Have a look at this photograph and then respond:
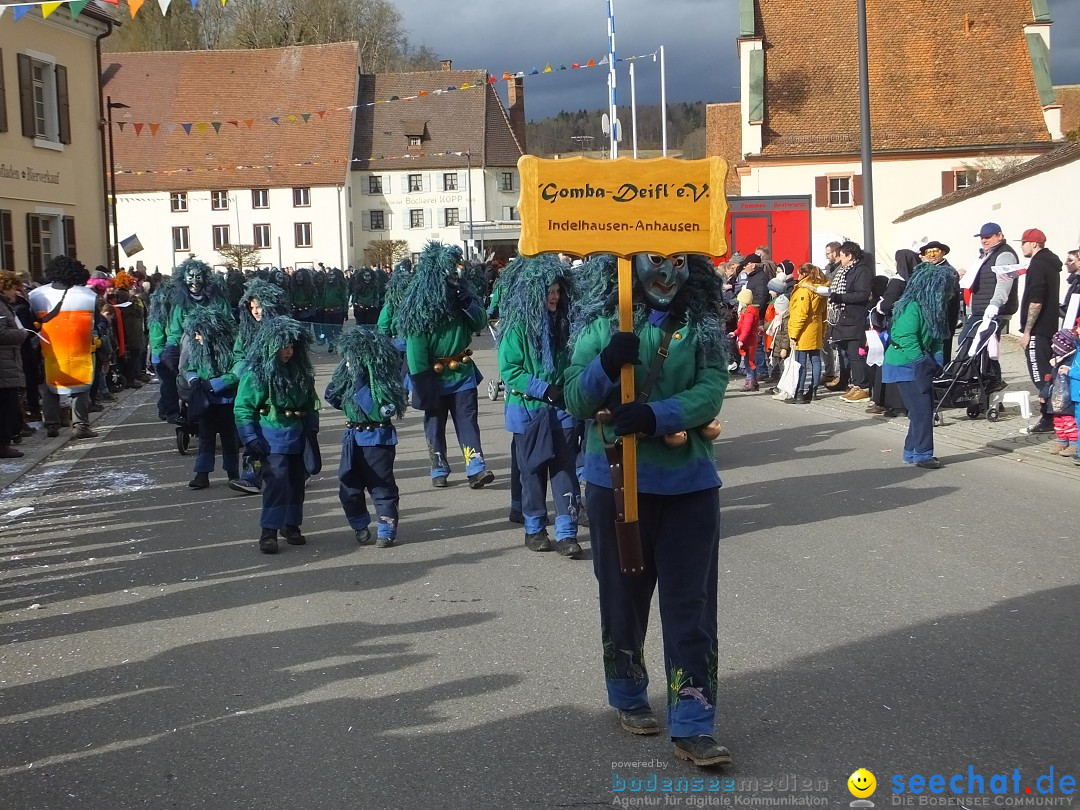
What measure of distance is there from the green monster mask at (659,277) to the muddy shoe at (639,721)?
4.94 feet

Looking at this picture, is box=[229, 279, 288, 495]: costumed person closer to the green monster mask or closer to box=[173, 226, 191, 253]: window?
the green monster mask

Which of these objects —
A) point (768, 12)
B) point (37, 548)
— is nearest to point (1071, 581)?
point (37, 548)

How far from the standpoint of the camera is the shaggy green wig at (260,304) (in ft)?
32.3

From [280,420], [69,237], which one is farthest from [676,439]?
[69,237]

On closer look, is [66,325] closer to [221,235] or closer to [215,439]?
[215,439]

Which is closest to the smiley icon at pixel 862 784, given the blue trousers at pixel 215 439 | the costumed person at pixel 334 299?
the blue trousers at pixel 215 439

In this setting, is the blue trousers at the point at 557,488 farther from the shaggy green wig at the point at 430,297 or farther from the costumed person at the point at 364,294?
the costumed person at the point at 364,294

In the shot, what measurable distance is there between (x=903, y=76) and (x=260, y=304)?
40.9 m

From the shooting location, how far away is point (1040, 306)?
1231 cm

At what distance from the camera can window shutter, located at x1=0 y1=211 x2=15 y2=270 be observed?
79.2 feet

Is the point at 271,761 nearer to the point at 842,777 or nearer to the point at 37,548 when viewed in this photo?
the point at 842,777

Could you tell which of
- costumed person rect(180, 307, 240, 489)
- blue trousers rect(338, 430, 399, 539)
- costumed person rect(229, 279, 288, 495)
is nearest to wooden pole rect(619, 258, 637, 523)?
blue trousers rect(338, 430, 399, 539)

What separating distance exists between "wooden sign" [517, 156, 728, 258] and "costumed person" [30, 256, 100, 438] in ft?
32.2

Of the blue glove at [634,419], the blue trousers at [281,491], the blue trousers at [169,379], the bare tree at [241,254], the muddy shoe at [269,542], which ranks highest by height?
the bare tree at [241,254]
